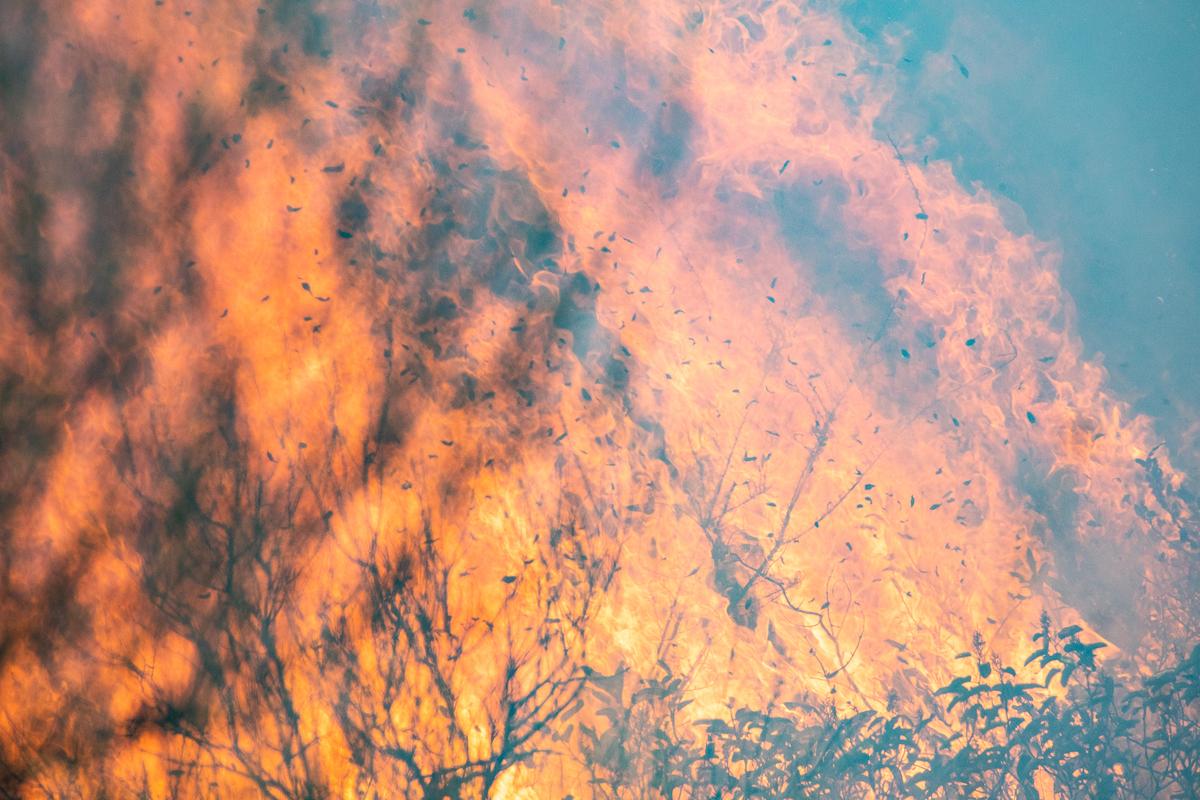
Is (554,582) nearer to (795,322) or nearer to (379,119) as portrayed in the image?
(795,322)

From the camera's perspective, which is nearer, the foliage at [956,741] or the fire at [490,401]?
the fire at [490,401]

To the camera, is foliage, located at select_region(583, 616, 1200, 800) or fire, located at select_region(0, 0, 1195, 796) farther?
foliage, located at select_region(583, 616, 1200, 800)

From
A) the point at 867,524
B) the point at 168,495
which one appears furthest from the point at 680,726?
the point at 168,495

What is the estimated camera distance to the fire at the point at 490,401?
2.64 meters

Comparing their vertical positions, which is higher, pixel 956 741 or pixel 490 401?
pixel 490 401

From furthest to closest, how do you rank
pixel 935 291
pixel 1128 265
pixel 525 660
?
pixel 1128 265
pixel 935 291
pixel 525 660

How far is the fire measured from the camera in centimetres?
264

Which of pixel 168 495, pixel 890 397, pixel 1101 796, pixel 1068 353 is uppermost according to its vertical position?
pixel 1068 353

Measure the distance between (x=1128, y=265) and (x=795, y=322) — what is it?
9.13 ft

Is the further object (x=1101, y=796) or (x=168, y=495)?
(x=1101, y=796)

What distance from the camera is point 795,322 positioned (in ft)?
13.0

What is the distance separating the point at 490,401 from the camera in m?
3.18

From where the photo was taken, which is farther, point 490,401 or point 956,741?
point 956,741

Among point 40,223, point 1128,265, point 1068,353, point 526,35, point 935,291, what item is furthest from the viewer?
point 1128,265
